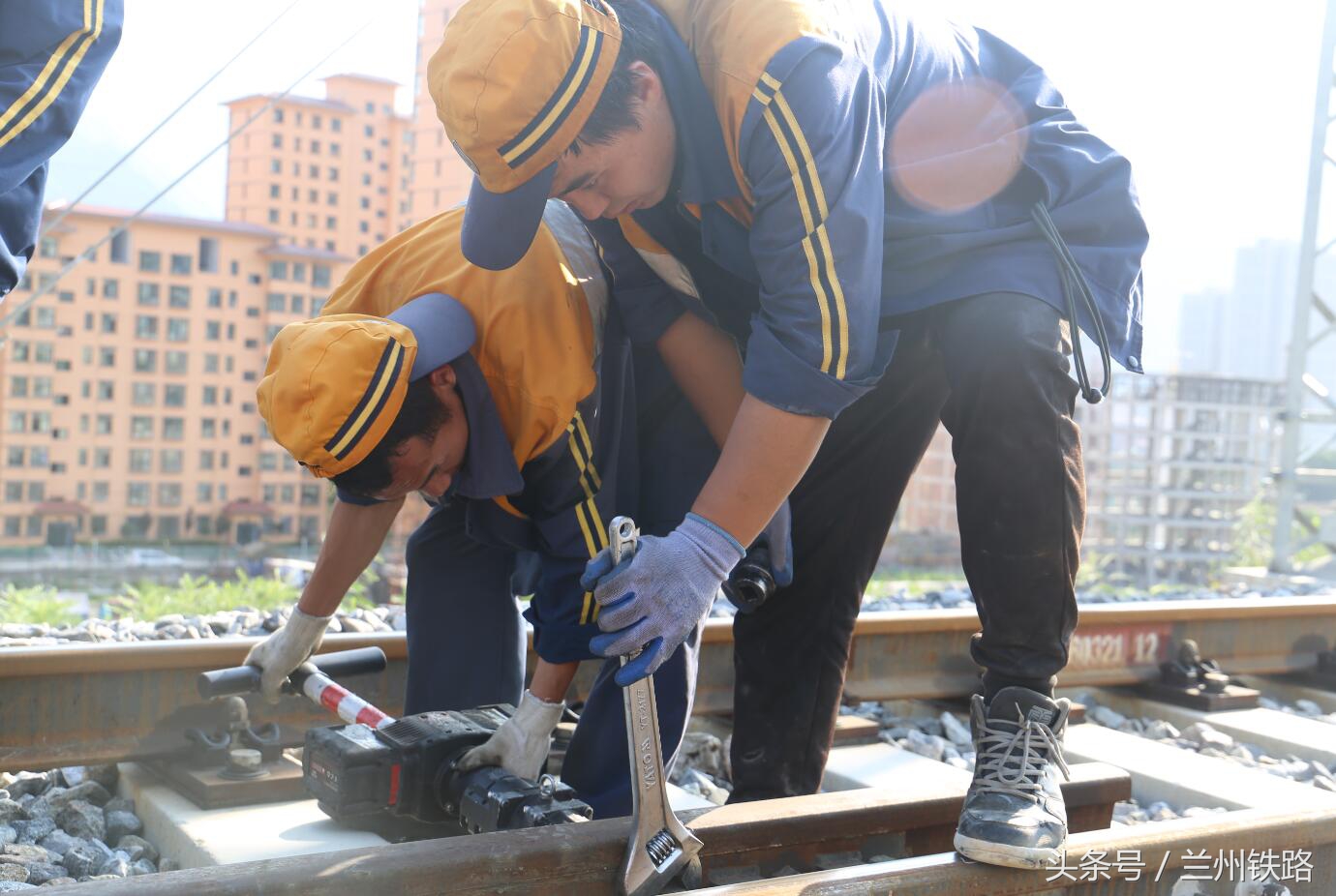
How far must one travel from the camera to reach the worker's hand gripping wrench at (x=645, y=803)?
6.22ft

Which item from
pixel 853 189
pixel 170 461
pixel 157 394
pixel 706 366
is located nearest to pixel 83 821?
pixel 706 366

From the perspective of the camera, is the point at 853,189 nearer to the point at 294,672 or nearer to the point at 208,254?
the point at 294,672

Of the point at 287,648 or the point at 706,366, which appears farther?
the point at 287,648

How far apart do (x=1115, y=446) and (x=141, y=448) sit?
4661 cm

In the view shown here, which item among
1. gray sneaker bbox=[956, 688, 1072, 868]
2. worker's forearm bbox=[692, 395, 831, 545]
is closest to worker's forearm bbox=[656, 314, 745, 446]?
worker's forearm bbox=[692, 395, 831, 545]

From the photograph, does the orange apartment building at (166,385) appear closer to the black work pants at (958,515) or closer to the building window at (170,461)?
the building window at (170,461)

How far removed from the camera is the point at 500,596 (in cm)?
292

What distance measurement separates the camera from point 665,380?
2.79 m

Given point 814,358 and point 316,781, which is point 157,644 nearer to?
point 316,781

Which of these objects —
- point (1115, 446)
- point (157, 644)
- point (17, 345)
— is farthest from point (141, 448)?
point (157, 644)

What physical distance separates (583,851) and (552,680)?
59 centimetres

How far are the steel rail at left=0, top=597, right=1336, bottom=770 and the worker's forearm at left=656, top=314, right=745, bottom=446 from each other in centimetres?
125

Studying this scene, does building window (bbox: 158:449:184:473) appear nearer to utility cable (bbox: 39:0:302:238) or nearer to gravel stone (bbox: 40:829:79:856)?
utility cable (bbox: 39:0:302:238)

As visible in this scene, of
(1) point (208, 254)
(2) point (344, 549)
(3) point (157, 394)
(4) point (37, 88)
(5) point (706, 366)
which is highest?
(1) point (208, 254)
